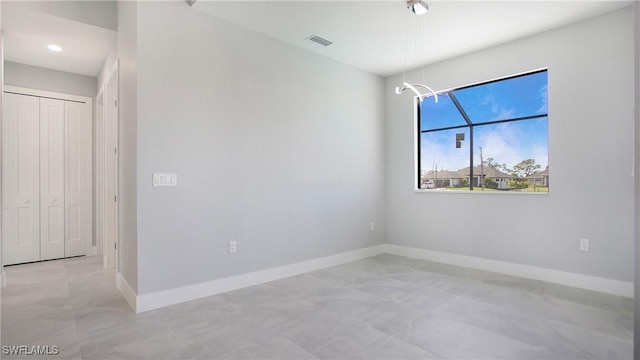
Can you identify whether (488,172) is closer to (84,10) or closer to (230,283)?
(230,283)

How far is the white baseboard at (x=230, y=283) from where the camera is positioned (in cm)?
296

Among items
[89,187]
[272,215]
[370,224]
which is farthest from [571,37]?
[89,187]

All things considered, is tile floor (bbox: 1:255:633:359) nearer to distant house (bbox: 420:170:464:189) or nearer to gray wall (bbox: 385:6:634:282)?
gray wall (bbox: 385:6:634:282)

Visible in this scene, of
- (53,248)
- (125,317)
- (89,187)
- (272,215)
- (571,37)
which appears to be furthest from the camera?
(89,187)

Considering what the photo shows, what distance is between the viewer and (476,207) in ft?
14.4

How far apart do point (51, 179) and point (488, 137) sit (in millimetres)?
6216

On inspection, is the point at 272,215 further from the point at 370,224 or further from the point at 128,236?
the point at 370,224

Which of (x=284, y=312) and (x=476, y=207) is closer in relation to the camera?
(x=284, y=312)

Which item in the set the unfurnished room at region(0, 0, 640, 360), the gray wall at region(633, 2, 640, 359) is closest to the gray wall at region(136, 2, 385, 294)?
the unfurnished room at region(0, 0, 640, 360)

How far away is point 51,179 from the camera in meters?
4.83

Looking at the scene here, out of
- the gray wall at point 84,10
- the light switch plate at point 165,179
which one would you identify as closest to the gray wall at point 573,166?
the light switch plate at point 165,179

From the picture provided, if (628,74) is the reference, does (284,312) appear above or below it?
below

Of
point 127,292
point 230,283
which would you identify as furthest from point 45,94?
point 230,283

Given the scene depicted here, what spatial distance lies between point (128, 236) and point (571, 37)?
506cm
